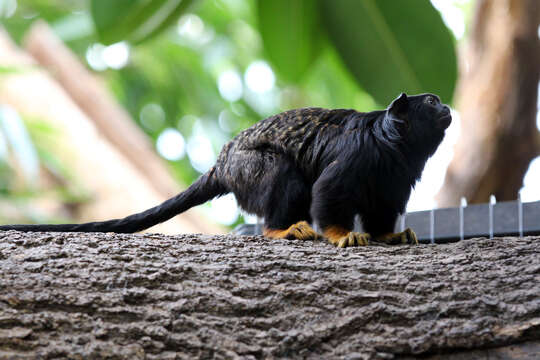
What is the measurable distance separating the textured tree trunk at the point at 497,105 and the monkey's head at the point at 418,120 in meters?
1.69

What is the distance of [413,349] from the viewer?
2180 mm

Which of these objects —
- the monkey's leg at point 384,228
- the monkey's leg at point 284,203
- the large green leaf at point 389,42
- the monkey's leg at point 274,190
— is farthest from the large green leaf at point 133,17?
the monkey's leg at point 384,228

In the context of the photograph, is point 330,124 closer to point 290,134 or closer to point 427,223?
point 290,134

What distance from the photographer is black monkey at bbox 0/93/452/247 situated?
2994 millimetres

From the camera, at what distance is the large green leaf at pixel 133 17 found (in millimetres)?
3957

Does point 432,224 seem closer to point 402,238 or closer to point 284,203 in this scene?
point 402,238

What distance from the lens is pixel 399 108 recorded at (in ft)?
10.0

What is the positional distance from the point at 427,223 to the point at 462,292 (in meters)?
1.16

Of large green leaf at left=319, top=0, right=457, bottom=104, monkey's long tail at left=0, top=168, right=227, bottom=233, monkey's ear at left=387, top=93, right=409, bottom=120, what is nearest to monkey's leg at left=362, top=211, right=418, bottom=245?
monkey's ear at left=387, top=93, right=409, bottom=120

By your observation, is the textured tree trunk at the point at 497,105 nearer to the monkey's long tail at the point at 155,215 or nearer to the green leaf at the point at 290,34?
the green leaf at the point at 290,34

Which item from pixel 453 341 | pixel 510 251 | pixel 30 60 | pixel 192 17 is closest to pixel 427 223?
pixel 510 251

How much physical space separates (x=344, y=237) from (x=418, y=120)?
0.63 metres

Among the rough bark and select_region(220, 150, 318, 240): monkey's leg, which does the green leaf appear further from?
the rough bark

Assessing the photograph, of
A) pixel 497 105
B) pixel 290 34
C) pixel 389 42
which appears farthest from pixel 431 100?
pixel 497 105
